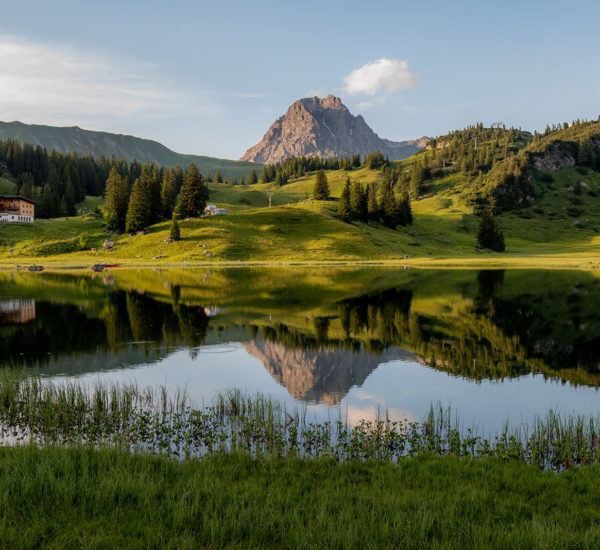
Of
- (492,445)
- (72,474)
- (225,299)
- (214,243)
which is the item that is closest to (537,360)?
(492,445)

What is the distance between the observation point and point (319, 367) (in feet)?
73.0

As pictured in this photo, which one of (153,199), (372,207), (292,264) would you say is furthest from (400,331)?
(372,207)

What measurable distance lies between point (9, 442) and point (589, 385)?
76.8ft

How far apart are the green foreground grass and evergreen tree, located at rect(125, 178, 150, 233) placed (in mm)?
128570

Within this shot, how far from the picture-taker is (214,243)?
393 feet

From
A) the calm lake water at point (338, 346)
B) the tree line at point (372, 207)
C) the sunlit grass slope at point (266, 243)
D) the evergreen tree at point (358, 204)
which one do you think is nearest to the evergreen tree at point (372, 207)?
the tree line at point (372, 207)

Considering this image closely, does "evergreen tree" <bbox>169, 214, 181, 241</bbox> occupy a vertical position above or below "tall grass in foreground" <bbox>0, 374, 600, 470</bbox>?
above

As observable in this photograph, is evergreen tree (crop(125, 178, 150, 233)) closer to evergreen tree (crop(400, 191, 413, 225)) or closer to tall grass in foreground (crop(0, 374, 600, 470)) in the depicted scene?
evergreen tree (crop(400, 191, 413, 225))

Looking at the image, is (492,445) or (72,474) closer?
(72,474)

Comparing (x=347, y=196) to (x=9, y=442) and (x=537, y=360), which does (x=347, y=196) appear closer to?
(x=537, y=360)

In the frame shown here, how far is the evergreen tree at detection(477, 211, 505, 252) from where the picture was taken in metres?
158

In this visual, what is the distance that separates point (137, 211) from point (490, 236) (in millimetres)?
125831

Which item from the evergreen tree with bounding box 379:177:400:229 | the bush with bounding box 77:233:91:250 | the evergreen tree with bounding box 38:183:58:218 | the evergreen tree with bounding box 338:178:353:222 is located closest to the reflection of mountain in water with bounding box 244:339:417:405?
the bush with bounding box 77:233:91:250

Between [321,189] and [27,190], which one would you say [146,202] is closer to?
[321,189]
